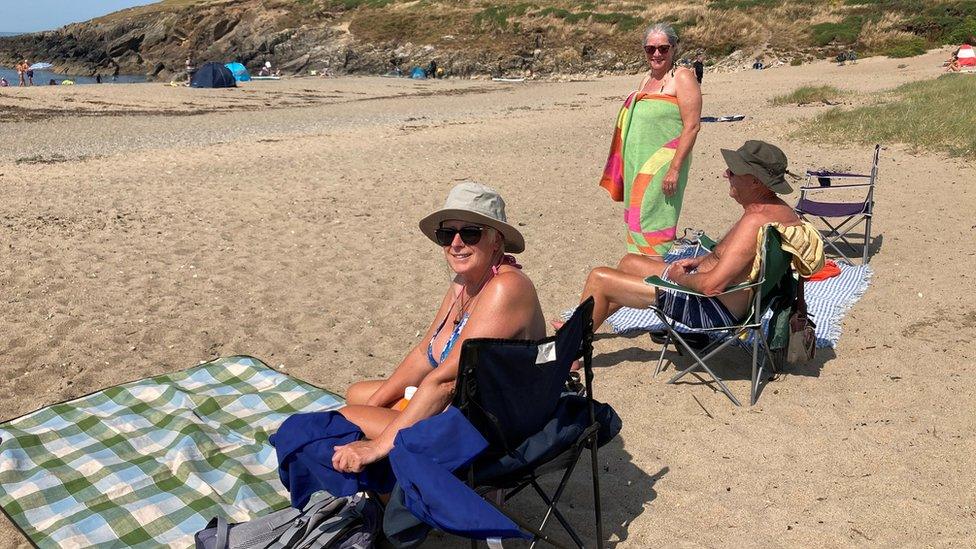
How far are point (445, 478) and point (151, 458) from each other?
1.88m

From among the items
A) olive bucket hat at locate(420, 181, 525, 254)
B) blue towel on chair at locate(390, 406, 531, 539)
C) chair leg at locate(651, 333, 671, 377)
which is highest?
olive bucket hat at locate(420, 181, 525, 254)

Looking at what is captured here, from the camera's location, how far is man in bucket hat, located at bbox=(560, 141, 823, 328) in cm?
418

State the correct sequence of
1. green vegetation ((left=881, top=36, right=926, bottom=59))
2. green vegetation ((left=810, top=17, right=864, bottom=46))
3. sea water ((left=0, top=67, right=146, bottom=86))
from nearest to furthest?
1. green vegetation ((left=881, top=36, right=926, bottom=59))
2. green vegetation ((left=810, top=17, right=864, bottom=46))
3. sea water ((left=0, top=67, right=146, bottom=86))

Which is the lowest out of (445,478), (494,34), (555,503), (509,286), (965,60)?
(555,503)

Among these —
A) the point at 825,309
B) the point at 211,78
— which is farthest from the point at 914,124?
the point at 211,78

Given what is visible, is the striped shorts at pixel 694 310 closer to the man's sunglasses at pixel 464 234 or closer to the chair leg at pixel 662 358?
the chair leg at pixel 662 358

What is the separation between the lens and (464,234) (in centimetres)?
314

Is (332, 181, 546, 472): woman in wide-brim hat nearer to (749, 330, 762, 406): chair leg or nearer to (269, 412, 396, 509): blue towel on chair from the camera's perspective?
(269, 412, 396, 509): blue towel on chair

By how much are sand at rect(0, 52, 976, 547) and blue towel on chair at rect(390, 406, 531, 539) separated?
863mm

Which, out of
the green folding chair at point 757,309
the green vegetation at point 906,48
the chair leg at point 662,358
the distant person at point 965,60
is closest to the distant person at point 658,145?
the chair leg at point 662,358

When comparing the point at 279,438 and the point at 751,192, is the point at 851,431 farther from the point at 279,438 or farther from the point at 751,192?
the point at 279,438

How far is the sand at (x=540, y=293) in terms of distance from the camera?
3531 millimetres

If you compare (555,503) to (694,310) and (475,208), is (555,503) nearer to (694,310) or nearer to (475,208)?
(475,208)

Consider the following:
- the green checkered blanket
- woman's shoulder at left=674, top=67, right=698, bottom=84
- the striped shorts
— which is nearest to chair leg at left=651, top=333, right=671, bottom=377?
the striped shorts
